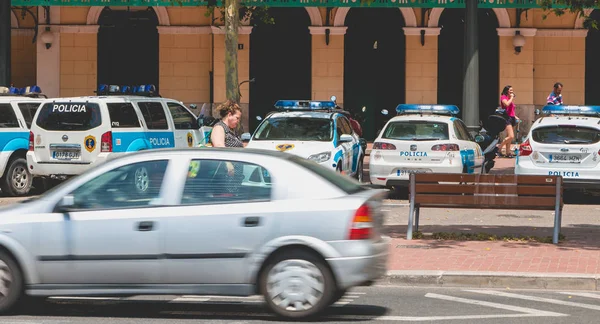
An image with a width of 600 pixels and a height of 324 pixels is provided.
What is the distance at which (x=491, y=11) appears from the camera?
106ft

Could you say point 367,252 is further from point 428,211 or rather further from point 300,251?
point 428,211

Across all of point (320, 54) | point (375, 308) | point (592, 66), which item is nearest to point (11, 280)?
point (375, 308)

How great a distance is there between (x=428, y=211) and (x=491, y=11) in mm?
15911

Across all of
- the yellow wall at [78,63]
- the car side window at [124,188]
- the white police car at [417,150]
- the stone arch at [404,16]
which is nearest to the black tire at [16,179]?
the white police car at [417,150]

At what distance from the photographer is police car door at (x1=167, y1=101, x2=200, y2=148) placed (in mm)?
20281

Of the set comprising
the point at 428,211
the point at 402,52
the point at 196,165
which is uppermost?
the point at 402,52

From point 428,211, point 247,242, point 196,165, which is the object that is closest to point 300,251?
point 247,242

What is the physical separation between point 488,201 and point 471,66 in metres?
11.2

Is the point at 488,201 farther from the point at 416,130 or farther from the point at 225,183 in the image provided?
the point at 416,130

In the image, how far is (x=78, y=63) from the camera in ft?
107

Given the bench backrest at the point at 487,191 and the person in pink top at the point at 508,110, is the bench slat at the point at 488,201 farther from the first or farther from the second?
the person in pink top at the point at 508,110

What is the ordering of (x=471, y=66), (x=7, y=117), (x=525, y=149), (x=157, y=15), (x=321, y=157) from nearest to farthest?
(x=525, y=149)
(x=321, y=157)
(x=7, y=117)
(x=471, y=66)
(x=157, y=15)

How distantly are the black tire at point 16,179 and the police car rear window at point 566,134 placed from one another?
881 cm

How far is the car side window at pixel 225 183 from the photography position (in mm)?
8695
